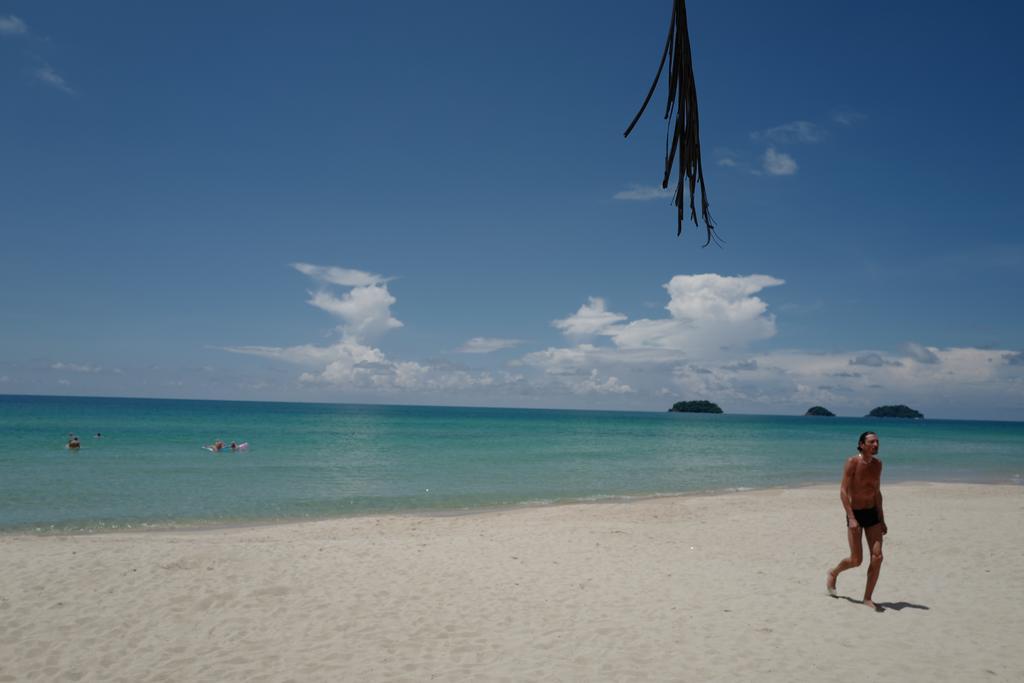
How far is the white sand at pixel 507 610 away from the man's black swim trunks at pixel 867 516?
1.09 meters

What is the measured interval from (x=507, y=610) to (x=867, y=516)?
446 centimetres

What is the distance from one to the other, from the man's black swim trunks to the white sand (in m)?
1.09

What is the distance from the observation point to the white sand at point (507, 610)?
236 inches

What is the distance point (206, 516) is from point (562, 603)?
37.6ft

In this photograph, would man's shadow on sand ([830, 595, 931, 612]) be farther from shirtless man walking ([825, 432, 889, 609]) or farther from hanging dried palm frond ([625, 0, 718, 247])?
hanging dried palm frond ([625, 0, 718, 247])

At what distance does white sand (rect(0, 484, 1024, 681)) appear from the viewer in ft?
19.7

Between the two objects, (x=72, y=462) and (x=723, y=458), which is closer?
(x=72, y=462)

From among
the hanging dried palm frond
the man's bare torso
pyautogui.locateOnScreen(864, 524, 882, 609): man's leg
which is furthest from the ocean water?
the hanging dried palm frond

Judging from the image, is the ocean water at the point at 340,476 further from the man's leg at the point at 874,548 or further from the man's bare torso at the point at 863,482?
the man's bare torso at the point at 863,482

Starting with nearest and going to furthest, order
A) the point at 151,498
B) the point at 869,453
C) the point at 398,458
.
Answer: the point at 869,453 → the point at 151,498 → the point at 398,458

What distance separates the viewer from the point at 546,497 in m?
20.3

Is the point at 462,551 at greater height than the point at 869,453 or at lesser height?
lesser

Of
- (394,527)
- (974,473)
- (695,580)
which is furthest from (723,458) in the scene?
(695,580)

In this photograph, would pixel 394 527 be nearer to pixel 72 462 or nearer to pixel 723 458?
pixel 72 462
